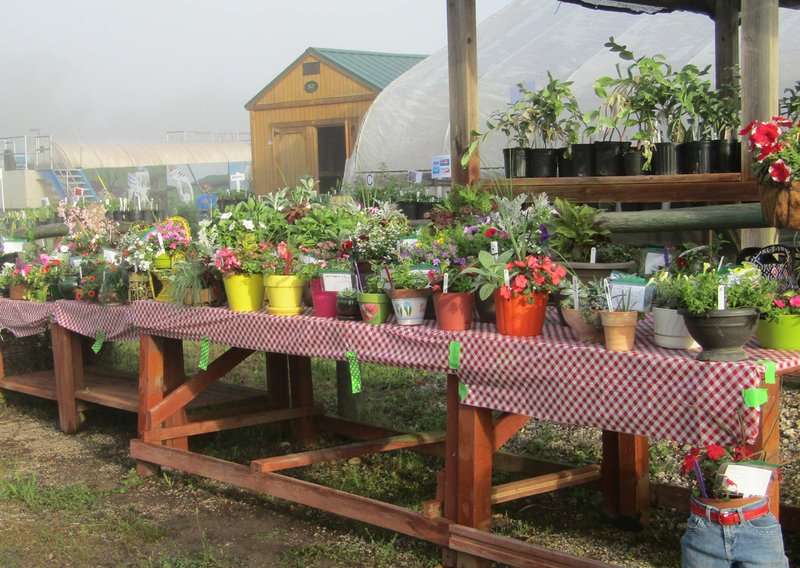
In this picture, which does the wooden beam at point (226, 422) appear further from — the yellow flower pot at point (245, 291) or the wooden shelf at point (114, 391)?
the yellow flower pot at point (245, 291)

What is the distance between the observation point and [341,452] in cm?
498

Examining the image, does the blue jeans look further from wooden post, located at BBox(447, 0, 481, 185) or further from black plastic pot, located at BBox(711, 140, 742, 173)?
wooden post, located at BBox(447, 0, 481, 185)

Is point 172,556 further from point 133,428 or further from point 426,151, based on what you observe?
point 426,151

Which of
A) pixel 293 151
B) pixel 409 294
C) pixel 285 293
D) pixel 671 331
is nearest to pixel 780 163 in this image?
pixel 671 331

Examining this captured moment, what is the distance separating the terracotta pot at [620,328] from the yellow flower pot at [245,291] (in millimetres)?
2016

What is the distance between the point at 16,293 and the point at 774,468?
18.5 feet

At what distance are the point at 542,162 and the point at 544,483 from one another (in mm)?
1977

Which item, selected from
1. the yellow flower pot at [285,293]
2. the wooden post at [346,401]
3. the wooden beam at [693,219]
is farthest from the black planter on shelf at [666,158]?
the wooden post at [346,401]

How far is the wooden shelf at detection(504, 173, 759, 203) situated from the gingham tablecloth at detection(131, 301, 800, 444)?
121 centimetres

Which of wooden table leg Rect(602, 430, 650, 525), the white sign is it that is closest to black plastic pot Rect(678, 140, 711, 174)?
wooden table leg Rect(602, 430, 650, 525)

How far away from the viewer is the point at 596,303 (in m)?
3.63

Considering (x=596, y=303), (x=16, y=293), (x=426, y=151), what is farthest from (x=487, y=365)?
(x=426, y=151)

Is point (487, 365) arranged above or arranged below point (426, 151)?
below

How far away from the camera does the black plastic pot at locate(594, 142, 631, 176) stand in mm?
5414
